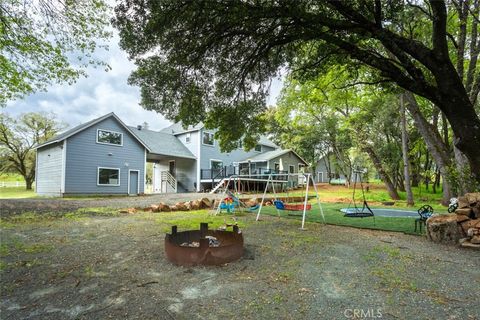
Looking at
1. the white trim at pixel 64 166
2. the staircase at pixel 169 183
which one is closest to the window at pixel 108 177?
the white trim at pixel 64 166

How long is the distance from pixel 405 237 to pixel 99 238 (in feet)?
24.4

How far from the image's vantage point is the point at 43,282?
12.0ft

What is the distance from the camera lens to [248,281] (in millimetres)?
3686

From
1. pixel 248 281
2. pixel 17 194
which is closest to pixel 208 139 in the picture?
pixel 17 194

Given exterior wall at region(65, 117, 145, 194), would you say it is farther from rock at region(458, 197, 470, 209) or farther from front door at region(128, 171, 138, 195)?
rock at region(458, 197, 470, 209)

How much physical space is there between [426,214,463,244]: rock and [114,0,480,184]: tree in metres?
1.20

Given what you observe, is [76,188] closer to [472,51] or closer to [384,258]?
[384,258]

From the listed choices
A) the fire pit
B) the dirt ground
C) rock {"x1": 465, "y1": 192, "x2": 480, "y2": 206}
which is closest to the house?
the dirt ground

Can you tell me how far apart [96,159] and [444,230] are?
1972cm

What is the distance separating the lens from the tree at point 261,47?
5598 mm

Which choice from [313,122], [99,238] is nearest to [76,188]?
[99,238]

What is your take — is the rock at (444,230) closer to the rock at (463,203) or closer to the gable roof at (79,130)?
the rock at (463,203)

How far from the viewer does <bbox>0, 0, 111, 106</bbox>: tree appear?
8461mm

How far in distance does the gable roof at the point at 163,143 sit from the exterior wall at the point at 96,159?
1616mm
